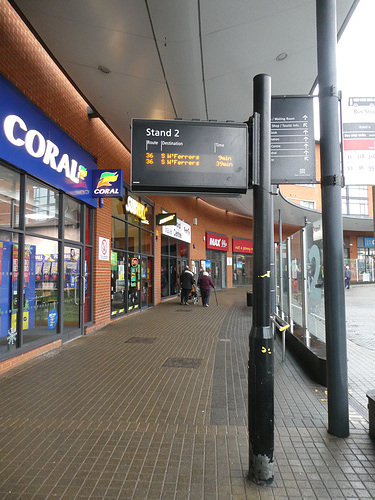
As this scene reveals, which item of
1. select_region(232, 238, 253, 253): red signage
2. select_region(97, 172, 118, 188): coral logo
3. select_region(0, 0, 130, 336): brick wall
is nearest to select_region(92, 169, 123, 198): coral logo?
select_region(97, 172, 118, 188): coral logo

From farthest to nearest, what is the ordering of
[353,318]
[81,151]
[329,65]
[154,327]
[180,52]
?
[353,318], [154,327], [81,151], [180,52], [329,65]

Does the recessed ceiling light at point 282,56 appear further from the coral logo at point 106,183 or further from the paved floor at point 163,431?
the paved floor at point 163,431

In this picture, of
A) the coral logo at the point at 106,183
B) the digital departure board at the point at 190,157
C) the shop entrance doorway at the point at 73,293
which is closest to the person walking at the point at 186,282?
the shop entrance doorway at the point at 73,293

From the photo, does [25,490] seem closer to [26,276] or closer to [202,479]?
[202,479]

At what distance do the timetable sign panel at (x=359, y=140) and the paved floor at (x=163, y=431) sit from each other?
2.67 m

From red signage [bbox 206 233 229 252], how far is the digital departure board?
2080cm

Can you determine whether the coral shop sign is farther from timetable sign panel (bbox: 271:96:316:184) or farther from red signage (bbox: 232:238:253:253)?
red signage (bbox: 232:238:253:253)

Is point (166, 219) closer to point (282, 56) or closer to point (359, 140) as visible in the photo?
point (282, 56)

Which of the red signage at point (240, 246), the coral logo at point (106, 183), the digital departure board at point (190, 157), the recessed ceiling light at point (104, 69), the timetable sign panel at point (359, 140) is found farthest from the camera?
the red signage at point (240, 246)

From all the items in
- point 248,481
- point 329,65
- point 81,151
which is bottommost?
point 248,481

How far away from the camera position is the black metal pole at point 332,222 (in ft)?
10.8

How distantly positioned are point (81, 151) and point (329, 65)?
5886 millimetres

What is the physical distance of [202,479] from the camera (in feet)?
8.50

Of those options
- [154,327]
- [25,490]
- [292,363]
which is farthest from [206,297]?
[25,490]
